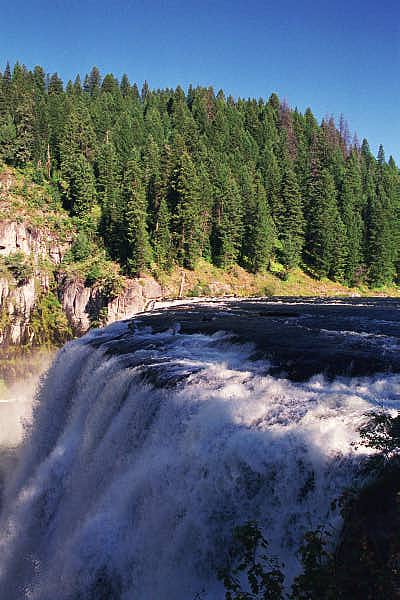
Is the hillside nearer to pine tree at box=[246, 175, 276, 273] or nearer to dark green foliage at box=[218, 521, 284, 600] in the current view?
pine tree at box=[246, 175, 276, 273]

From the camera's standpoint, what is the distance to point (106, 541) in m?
7.52

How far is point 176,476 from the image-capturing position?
7266mm

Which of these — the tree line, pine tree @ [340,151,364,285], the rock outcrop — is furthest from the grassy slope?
the rock outcrop

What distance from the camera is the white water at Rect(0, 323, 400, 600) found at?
6.01 metres

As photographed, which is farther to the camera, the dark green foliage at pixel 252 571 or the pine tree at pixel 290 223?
the pine tree at pixel 290 223

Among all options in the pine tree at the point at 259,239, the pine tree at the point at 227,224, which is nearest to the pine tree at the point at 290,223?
the pine tree at the point at 259,239

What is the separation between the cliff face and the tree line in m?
4.33

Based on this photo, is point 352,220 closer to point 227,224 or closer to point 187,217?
point 227,224

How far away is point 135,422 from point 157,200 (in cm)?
4445

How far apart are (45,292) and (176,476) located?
38649 mm

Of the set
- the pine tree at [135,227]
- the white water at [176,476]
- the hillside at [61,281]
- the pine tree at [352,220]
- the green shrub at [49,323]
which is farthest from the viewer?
the pine tree at [352,220]

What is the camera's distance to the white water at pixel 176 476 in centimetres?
601

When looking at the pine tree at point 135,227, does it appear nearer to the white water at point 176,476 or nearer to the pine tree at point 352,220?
the pine tree at point 352,220

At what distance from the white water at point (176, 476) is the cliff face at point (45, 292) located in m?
28.9
